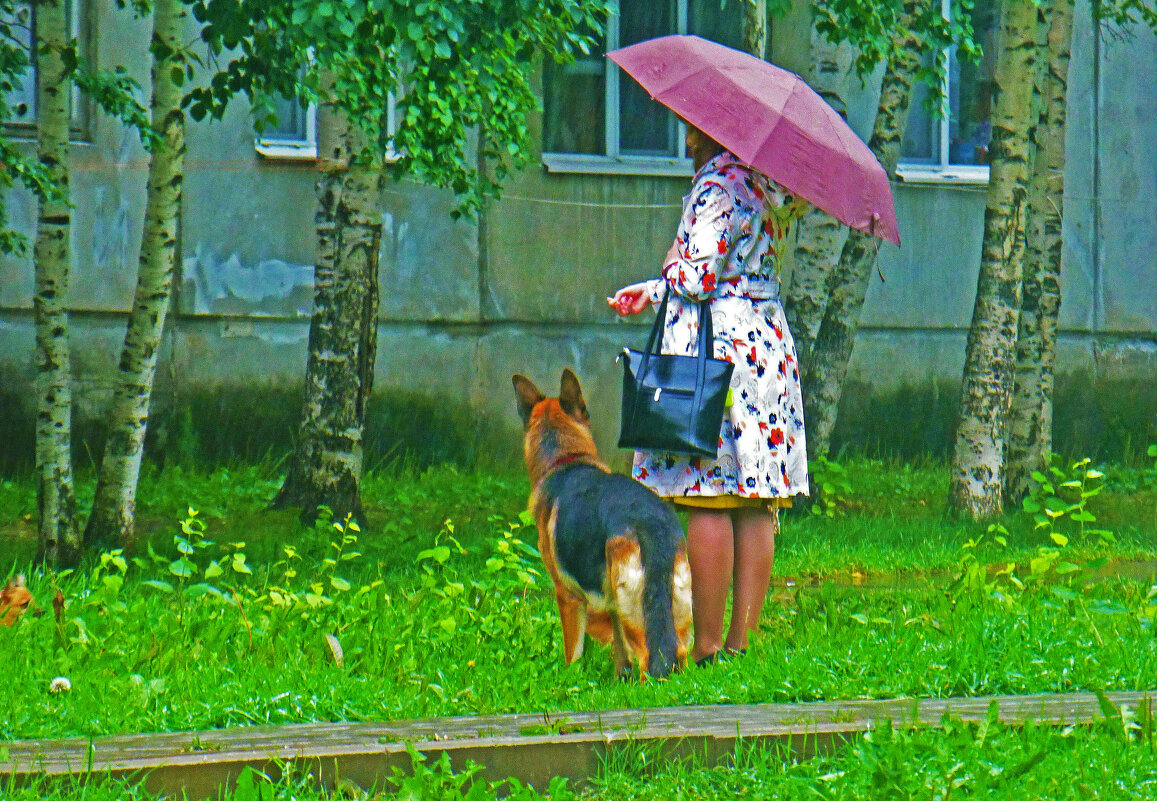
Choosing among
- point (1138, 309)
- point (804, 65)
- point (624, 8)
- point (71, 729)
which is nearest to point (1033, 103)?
point (804, 65)

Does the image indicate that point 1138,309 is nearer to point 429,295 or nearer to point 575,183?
point 575,183

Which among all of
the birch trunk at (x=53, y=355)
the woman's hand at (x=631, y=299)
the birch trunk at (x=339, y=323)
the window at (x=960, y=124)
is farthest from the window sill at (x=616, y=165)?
the woman's hand at (x=631, y=299)

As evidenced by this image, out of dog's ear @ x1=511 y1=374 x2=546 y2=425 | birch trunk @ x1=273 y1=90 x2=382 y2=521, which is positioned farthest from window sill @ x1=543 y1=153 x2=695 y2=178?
dog's ear @ x1=511 y1=374 x2=546 y2=425

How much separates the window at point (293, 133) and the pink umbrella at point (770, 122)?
753cm

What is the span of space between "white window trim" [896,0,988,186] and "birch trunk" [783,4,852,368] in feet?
13.6

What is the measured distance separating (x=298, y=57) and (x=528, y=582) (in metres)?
3.24

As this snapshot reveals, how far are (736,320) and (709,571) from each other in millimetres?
833

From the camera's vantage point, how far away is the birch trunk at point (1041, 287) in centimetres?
973

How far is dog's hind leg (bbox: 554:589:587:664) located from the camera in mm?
4516

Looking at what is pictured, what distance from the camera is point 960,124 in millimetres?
13742

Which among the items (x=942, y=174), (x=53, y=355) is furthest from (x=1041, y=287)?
(x=53, y=355)

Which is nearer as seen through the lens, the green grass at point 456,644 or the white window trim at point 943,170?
the green grass at point 456,644

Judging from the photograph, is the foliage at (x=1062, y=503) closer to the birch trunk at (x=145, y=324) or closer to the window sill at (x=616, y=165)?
the window sill at (x=616, y=165)

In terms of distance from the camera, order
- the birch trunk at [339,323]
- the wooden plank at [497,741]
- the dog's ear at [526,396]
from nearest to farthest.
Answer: the wooden plank at [497,741], the dog's ear at [526,396], the birch trunk at [339,323]
